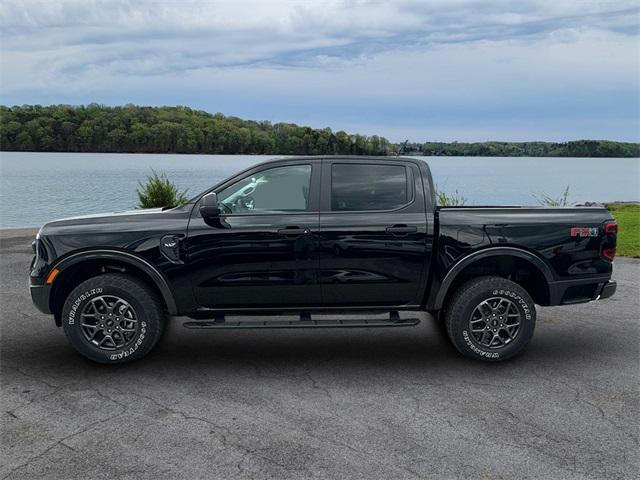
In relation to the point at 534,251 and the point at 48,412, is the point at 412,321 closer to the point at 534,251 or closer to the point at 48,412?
the point at 534,251

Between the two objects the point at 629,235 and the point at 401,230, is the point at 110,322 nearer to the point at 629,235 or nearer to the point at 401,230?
the point at 401,230

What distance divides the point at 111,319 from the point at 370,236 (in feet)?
7.94

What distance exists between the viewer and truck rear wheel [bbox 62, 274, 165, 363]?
17.7 feet

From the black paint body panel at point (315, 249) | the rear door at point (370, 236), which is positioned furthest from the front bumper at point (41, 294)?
the rear door at point (370, 236)

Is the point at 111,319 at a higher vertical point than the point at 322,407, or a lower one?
higher

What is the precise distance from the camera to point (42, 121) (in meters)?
62.2

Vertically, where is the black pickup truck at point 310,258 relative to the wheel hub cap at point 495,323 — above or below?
above

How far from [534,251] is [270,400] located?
9.02 ft

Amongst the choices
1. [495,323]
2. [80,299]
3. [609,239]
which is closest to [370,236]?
[495,323]

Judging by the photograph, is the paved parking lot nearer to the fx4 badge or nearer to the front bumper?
the front bumper

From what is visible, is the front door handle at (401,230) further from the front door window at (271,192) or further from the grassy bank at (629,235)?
the grassy bank at (629,235)

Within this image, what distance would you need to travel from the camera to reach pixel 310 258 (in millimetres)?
5500

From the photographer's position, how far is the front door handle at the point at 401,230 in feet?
18.1

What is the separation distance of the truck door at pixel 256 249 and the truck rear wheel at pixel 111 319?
503 millimetres
